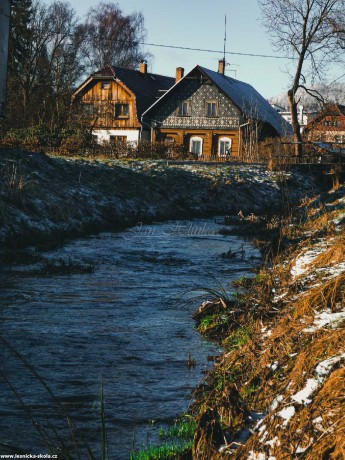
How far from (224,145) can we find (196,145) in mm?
2217

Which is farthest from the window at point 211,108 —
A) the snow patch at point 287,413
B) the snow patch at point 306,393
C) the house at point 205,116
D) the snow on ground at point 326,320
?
the snow patch at point 287,413

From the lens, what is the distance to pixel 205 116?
49875mm

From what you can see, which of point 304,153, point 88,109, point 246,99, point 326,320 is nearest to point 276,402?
point 326,320

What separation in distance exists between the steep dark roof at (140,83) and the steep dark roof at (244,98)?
5.28 metres

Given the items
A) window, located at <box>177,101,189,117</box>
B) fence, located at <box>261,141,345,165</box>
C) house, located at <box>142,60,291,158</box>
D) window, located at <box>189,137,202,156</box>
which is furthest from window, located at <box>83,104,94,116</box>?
fence, located at <box>261,141,345,165</box>

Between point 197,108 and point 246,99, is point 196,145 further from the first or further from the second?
point 246,99

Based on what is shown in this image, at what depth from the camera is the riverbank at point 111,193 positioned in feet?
48.7

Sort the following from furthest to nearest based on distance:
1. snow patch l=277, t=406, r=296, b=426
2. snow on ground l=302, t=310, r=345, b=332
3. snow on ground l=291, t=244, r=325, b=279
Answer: snow on ground l=291, t=244, r=325, b=279 → snow on ground l=302, t=310, r=345, b=332 → snow patch l=277, t=406, r=296, b=426

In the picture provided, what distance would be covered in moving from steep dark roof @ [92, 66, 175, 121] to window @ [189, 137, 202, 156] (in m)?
4.43

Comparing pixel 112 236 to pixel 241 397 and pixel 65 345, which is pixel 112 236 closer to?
pixel 65 345

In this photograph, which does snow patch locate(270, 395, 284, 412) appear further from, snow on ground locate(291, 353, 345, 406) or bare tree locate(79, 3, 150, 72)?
bare tree locate(79, 3, 150, 72)

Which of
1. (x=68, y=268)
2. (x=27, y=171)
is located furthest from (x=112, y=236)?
(x=68, y=268)

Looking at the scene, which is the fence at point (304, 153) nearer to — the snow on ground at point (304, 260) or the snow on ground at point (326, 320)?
the snow on ground at point (304, 260)

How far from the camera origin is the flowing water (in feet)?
15.9
